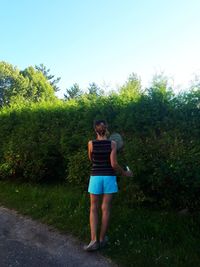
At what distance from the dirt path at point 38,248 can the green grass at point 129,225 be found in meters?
0.23

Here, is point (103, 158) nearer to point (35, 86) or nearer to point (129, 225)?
point (129, 225)

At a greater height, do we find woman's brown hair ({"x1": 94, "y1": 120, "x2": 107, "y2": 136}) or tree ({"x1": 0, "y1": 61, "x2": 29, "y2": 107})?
tree ({"x1": 0, "y1": 61, "x2": 29, "y2": 107})

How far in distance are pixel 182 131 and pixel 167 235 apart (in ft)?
6.65

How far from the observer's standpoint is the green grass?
200 inches

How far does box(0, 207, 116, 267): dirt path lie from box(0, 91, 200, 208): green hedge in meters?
2.00

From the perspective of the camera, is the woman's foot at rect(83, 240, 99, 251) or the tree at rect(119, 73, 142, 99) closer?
the woman's foot at rect(83, 240, 99, 251)

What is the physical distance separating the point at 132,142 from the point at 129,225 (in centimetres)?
180

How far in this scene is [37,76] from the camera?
64.7 metres

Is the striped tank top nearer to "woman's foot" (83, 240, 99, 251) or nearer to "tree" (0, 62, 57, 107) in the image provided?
"woman's foot" (83, 240, 99, 251)

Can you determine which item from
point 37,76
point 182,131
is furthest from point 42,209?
point 37,76

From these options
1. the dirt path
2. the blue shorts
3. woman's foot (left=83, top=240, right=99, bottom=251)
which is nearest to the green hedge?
the blue shorts

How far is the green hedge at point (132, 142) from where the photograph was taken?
6707 mm

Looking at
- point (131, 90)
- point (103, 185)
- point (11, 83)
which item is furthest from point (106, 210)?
point (11, 83)

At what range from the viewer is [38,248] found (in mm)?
5645
